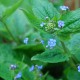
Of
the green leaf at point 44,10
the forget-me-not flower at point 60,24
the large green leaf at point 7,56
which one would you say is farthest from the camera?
the large green leaf at point 7,56

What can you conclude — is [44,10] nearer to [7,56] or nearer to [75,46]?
[75,46]

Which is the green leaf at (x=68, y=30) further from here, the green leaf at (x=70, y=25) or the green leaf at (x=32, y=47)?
the green leaf at (x=32, y=47)

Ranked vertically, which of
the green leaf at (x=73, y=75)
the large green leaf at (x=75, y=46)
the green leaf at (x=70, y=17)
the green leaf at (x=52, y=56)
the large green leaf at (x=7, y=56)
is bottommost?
the large green leaf at (x=7, y=56)

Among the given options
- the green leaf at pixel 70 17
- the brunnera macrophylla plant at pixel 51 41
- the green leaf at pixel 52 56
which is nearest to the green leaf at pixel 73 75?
the brunnera macrophylla plant at pixel 51 41

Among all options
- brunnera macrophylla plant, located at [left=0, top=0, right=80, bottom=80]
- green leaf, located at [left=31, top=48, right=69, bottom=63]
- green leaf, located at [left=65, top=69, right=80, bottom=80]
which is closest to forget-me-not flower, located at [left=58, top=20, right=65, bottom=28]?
brunnera macrophylla plant, located at [left=0, top=0, right=80, bottom=80]

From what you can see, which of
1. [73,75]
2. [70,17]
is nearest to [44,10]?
[70,17]

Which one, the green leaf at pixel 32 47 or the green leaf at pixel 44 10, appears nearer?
the green leaf at pixel 44 10

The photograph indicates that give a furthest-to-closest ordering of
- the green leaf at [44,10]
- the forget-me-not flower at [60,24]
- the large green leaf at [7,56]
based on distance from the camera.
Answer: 1. the large green leaf at [7,56]
2. the green leaf at [44,10]
3. the forget-me-not flower at [60,24]
